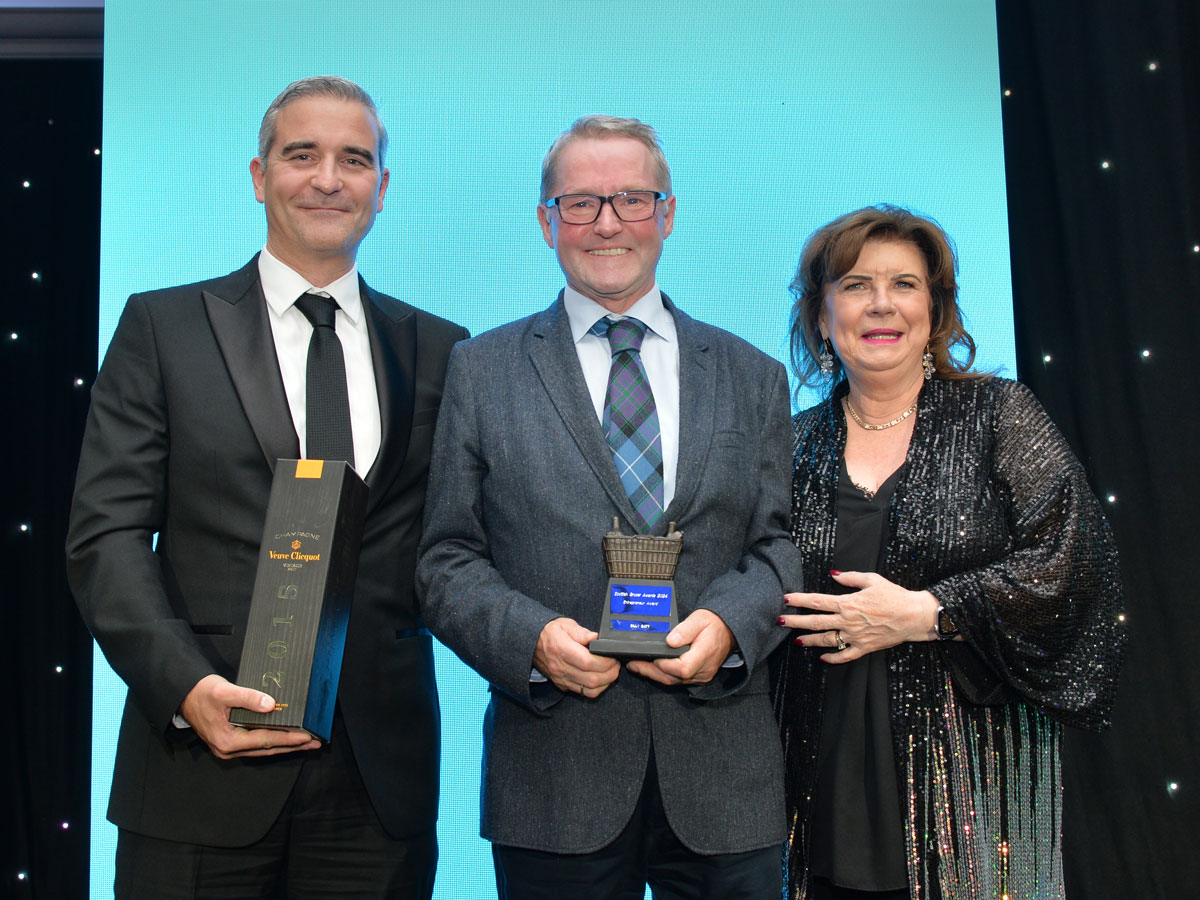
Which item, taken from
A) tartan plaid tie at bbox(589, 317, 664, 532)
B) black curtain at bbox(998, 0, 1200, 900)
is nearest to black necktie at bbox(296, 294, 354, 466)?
tartan plaid tie at bbox(589, 317, 664, 532)

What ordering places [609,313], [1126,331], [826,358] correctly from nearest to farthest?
[609,313], [826,358], [1126,331]

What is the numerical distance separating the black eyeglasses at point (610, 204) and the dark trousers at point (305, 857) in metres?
0.96

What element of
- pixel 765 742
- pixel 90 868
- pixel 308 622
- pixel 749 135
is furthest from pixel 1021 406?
pixel 90 868

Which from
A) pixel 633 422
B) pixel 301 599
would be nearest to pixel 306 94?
pixel 633 422

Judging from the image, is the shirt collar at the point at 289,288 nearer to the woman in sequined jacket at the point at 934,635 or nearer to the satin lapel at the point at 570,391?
the satin lapel at the point at 570,391

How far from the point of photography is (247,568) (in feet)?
5.47

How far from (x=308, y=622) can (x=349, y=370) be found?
0.53m

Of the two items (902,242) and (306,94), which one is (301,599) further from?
(902,242)

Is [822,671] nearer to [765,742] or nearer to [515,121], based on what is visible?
[765,742]

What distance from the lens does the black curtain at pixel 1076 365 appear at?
113 inches

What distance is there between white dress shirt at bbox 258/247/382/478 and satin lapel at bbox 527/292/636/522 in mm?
302

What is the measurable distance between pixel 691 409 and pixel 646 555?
0.34 meters

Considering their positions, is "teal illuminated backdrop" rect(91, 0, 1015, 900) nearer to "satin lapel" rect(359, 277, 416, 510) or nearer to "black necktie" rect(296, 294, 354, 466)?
"satin lapel" rect(359, 277, 416, 510)

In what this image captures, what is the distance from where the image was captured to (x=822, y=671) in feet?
6.36
